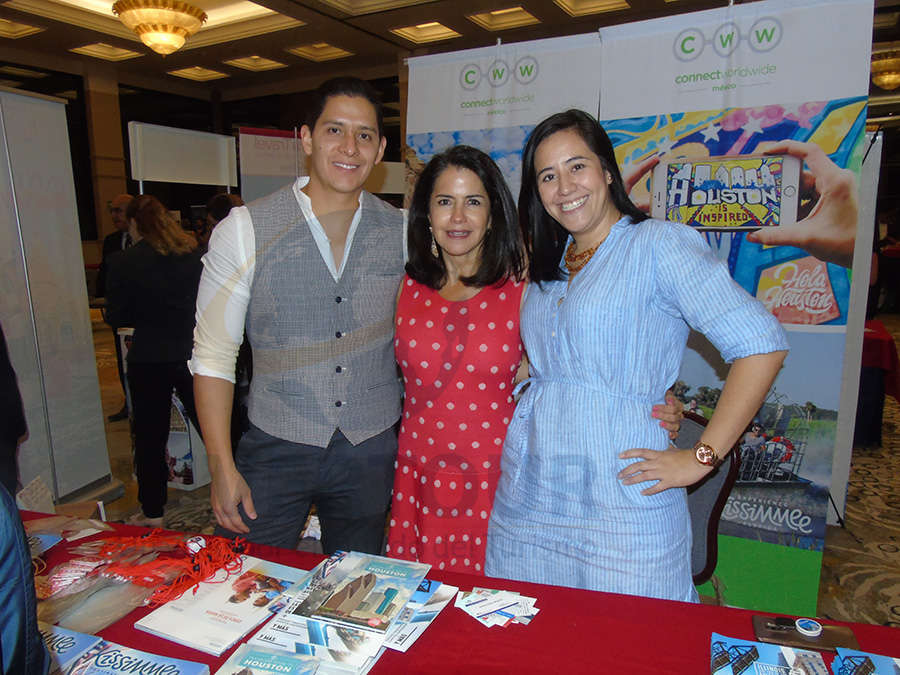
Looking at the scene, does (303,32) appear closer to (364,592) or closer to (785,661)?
(364,592)

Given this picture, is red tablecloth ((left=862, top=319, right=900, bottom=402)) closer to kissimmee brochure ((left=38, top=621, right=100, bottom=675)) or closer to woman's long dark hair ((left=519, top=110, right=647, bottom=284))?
woman's long dark hair ((left=519, top=110, right=647, bottom=284))

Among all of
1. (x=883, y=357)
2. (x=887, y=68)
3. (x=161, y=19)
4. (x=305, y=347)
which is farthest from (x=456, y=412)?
(x=887, y=68)

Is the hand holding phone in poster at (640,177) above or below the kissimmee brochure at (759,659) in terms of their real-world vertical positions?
above

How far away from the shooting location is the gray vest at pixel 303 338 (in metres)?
1.55

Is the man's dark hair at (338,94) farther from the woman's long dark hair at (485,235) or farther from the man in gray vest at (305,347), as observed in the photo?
the woman's long dark hair at (485,235)

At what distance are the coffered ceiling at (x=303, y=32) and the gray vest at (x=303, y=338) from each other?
573cm

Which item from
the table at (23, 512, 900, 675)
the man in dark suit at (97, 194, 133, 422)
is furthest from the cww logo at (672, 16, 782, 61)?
the man in dark suit at (97, 194, 133, 422)

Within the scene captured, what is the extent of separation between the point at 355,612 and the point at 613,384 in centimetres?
70

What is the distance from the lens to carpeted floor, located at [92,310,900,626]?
8.45ft

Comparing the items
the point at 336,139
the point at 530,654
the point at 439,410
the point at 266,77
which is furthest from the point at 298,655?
the point at 266,77

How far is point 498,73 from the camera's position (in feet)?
9.94

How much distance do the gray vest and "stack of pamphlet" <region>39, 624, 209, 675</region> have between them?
64cm

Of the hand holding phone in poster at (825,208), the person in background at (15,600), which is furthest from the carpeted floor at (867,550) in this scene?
the person in background at (15,600)

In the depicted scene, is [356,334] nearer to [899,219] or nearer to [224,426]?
[224,426]
